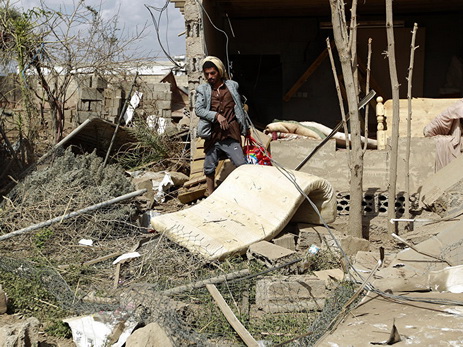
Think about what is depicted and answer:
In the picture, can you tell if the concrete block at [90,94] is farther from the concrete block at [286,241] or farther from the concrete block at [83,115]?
the concrete block at [286,241]

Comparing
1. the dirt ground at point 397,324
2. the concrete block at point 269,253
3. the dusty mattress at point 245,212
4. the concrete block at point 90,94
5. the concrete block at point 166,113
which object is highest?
the concrete block at point 90,94

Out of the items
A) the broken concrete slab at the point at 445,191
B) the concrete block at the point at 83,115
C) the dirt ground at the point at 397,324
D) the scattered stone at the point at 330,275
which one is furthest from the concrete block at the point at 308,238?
the concrete block at the point at 83,115

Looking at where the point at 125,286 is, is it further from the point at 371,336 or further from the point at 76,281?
the point at 371,336

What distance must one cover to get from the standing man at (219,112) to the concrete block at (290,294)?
273 cm

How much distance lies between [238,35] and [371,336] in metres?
9.35

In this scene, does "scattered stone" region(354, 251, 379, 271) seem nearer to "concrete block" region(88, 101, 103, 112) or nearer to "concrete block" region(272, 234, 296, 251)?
"concrete block" region(272, 234, 296, 251)

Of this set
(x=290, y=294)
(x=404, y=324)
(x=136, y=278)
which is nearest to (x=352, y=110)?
(x=290, y=294)

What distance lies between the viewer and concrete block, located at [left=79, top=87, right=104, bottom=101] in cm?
1155

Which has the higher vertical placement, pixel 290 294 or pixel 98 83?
pixel 98 83

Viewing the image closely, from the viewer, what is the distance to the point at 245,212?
265 inches

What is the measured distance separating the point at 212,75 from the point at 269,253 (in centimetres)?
288

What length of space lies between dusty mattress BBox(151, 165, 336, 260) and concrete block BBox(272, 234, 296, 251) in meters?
0.08

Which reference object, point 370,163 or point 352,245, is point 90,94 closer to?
point 370,163

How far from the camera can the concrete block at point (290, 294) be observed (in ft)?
17.4
